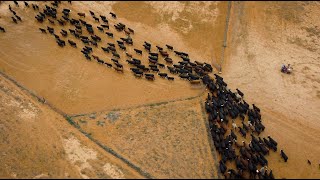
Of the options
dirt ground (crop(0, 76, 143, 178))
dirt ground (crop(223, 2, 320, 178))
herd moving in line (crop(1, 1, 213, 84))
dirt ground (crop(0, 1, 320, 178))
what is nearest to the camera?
dirt ground (crop(0, 76, 143, 178))

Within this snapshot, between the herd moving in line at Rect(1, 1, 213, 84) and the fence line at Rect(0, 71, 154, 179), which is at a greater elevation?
the herd moving in line at Rect(1, 1, 213, 84)

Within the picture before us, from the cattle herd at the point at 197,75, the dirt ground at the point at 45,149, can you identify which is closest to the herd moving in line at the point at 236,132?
the cattle herd at the point at 197,75

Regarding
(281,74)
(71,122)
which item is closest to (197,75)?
(281,74)

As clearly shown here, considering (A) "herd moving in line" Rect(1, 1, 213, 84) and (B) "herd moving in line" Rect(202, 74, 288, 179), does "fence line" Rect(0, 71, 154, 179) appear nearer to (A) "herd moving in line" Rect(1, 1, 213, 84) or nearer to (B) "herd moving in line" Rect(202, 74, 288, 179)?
(B) "herd moving in line" Rect(202, 74, 288, 179)

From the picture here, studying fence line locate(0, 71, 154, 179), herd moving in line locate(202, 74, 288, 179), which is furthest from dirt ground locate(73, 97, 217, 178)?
herd moving in line locate(202, 74, 288, 179)

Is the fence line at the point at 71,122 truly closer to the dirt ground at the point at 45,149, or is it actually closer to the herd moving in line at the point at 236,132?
the dirt ground at the point at 45,149
